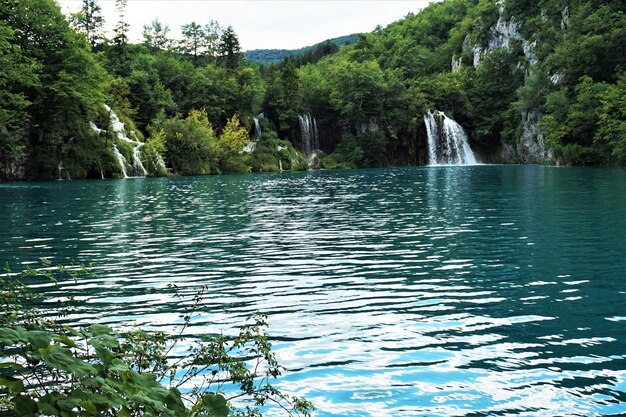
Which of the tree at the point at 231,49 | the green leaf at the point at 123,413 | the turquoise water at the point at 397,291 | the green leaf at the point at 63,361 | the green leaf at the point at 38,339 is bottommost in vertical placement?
the turquoise water at the point at 397,291

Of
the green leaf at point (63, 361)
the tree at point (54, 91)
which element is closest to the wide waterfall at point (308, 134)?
the tree at point (54, 91)

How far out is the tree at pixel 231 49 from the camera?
102m

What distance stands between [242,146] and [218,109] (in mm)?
8101

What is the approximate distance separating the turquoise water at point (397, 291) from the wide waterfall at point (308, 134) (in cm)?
6633

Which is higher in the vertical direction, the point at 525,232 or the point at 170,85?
the point at 170,85

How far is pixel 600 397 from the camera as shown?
235 inches

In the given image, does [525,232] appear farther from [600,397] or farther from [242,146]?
[242,146]

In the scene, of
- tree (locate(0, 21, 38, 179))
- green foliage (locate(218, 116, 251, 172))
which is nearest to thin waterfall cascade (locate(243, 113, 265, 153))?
green foliage (locate(218, 116, 251, 172))

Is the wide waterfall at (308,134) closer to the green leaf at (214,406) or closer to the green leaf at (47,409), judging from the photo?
the green leaf at (214,406)

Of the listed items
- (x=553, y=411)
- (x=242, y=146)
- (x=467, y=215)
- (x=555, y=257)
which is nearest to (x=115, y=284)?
(x=553, y=411)

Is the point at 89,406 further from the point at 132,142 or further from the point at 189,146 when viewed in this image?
the point at 189,146

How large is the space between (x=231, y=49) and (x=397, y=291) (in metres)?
98.0

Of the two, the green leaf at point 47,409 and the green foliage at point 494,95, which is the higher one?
the green foliage at point 494,95

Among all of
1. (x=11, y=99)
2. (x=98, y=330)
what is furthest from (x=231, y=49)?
(x=98, y=330)
